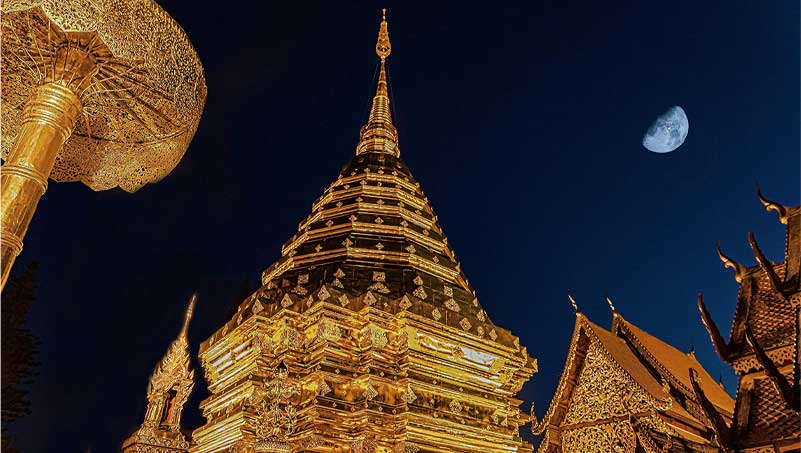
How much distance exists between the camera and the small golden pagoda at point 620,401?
764 centimetres

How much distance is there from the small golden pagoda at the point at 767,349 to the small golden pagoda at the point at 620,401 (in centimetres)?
208

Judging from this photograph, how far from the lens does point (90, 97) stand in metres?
5.15

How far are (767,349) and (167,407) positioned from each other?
574cm

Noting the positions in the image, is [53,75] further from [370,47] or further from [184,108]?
[370,47]

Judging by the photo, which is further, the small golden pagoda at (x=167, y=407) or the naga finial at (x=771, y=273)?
the small golden pagoda at (x=167, y=407)

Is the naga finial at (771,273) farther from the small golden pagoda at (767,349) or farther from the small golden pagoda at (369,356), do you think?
the small golden pagoda at (369,356)

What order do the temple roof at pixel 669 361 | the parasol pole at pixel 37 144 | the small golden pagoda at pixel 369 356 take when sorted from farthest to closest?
the temple roof at pixel 669 361 < the small golden pagoda at pixel 369 356 < the parasol pole at pixel 37 144

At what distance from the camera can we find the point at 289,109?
2067 centimetres

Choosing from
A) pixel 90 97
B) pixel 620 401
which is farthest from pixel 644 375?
pixel 90 97

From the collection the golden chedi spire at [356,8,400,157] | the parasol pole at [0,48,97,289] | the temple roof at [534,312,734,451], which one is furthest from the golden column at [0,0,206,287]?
the golden chedi spire at [356,8,400,157]

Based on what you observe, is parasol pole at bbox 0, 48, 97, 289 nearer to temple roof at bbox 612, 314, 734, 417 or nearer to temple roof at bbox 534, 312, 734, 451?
temple roof at bbox 534, 312, 734, 451

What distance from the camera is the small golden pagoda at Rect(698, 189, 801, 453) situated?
458cm

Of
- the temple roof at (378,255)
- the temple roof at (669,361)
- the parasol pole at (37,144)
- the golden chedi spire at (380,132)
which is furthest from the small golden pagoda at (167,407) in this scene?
the golden chedi spire at (380,132)

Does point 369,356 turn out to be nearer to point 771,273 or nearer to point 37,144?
point 771,273
